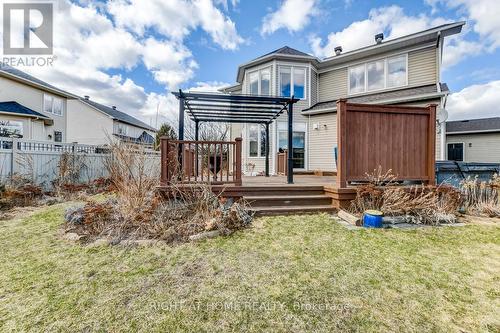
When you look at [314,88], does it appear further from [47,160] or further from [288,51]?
[47,160]

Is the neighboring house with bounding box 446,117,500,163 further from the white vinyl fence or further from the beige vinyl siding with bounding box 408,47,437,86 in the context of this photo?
the white vinyl fence

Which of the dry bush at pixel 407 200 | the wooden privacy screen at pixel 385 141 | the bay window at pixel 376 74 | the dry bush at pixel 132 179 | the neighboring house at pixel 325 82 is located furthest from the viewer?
the bay window at pixel 376 74

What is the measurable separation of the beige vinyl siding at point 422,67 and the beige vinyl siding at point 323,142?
360 centimetres

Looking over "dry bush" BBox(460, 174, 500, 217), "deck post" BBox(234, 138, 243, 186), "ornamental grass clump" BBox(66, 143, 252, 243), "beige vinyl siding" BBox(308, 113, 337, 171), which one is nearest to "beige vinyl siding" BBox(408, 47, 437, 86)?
"beige vinyl siding" BBox(308, 113, 337, 171)

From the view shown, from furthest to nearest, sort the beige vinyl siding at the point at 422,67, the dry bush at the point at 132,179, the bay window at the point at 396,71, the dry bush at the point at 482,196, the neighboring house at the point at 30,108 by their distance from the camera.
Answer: the neighboring house at the point at 30,108, the bay window at the point at 396,71, the beige vinyl siding at the point at 422,67, the dry bush at the point at 482,196, the dry bush at the point at 132,179

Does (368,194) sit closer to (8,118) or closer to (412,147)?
(412,147)

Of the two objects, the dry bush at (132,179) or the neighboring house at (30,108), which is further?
the neighboring house at (30,108)

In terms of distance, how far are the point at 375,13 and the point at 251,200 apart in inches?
450

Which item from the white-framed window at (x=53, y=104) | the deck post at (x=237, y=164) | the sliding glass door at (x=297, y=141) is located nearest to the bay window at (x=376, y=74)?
the sliding glass door at (x=297, y=141)

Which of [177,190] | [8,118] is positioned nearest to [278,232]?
[177,190]

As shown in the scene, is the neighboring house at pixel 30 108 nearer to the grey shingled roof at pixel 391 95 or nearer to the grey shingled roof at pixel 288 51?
the grey shingled roof at pixel 288 51

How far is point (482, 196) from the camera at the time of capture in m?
5.40

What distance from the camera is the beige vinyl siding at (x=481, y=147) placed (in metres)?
15.9

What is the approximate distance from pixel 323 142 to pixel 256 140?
340 centimetres
